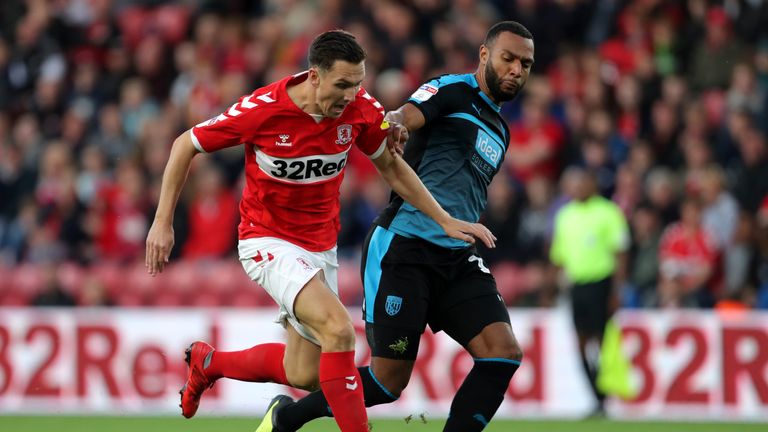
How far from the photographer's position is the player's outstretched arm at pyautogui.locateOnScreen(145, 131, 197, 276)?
6855 millimetres

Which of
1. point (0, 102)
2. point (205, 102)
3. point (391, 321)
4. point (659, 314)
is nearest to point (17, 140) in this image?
point (0, 102)

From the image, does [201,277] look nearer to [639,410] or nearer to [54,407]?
[54,407]

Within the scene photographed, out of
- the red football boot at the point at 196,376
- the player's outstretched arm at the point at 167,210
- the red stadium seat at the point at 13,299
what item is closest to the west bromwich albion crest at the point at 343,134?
the player's outstretched arm at the point at 167,210

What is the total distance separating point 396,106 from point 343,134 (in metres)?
7.79

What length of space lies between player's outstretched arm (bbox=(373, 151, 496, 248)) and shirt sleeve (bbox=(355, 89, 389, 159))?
5cm

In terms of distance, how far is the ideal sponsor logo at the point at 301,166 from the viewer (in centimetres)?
714

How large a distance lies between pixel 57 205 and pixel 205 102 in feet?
6.98

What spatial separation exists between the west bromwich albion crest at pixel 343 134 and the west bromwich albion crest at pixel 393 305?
2.87ft

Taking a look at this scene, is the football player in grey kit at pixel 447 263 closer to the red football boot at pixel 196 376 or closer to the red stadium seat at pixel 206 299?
the red football boot at pixel 196 376

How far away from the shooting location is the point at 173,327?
1332cm

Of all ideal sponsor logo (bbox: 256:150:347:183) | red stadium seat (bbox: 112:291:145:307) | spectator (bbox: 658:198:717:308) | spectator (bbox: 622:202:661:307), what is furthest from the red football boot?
red stadium seat (bbox: 112:291:145:307)

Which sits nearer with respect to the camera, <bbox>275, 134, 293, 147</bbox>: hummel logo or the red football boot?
<bbox>275, 134, 293, 147</bbox>: hummel logo

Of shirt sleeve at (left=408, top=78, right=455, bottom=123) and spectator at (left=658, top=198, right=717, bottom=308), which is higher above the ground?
shirt sleeve at (left=408, top=78, right=455, bottom=123)

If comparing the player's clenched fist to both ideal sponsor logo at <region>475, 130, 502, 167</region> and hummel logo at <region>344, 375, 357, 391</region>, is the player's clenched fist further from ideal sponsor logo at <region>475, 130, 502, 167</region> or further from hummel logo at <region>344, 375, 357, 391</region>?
ideal sponsor logo at <region>475, 130, 502, 167</region>
